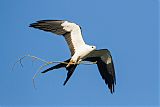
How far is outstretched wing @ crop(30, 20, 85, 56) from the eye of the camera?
36.9 feet

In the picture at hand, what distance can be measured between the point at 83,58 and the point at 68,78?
0.88m

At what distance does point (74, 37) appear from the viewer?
11648mm

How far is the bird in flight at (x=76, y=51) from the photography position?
11.1m

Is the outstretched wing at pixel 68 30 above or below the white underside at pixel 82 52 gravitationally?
above

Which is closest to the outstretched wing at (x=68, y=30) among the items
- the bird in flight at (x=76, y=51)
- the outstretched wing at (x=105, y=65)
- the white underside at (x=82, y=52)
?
the bird in flight at (x=76, y=51)

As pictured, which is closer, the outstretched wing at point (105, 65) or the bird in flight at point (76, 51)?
the bird in flight at point (76, 51)

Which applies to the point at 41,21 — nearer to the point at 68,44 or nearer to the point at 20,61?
the point at 68,44

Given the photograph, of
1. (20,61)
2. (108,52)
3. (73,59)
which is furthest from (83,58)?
(20,61)

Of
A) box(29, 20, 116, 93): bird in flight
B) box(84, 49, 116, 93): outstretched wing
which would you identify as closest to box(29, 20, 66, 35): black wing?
box(29, 20, 116, 93): bird in flight

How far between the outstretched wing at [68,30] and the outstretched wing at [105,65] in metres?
0.92

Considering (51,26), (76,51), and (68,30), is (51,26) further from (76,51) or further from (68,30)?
(76,51)

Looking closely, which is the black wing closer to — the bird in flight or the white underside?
the bird in flight

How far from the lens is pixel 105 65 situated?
1262cm

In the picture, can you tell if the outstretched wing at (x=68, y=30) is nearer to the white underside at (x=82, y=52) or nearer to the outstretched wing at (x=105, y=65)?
the white underside at (x=82, y=52)
